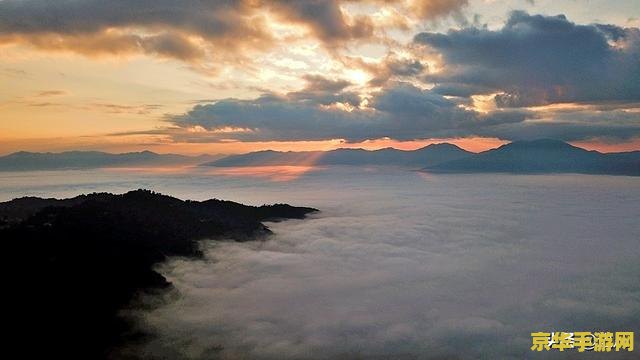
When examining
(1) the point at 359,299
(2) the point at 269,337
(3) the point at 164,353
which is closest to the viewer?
(3) the point at 164,353

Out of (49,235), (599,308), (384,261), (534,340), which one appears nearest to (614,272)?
(599,308)

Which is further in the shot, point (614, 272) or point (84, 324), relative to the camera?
point (614, 272)

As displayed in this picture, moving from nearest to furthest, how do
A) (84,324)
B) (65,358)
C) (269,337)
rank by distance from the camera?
(65,358)
(84,324)
(269,337)

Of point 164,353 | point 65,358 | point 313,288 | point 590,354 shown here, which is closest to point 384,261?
point 313,288

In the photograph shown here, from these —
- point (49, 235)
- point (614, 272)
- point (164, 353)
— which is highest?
point (49, 235)

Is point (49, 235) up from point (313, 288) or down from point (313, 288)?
up

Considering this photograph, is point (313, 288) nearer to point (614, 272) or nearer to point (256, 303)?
point (256, 303)
